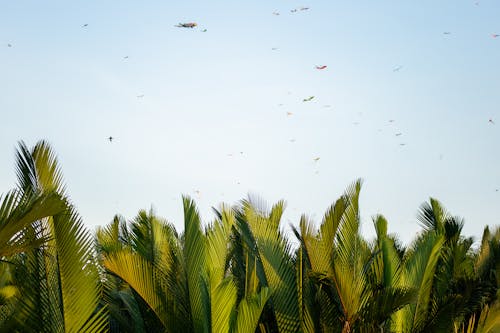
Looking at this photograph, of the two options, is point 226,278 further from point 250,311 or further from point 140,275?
point 140,275

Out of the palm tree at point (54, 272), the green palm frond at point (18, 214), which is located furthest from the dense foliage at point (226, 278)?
the green palm frond at point (18, 214)

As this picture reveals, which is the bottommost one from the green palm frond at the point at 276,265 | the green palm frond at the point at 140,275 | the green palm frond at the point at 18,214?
the green palm frond at the point at 276,265

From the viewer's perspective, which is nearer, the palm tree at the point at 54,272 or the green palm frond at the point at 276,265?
the palm tree at the point at 54,272

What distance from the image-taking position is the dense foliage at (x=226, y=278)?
23.7ft

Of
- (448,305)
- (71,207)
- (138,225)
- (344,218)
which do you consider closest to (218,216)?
(138,225)

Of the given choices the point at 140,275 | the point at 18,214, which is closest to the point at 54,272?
the point at 140,275

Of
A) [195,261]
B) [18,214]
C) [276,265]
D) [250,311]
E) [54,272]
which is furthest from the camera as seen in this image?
[276,265]

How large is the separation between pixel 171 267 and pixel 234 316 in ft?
3.36

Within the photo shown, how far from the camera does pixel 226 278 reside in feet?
28.6

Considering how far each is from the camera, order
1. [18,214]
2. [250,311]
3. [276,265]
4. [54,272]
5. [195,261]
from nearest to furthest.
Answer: [18,214], [54,272], [250,311], [195,261], [276,265]

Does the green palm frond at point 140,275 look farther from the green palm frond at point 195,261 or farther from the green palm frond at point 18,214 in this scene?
the green palm frond at point 18,214

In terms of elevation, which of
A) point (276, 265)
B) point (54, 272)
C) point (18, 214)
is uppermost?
point (18, 214)

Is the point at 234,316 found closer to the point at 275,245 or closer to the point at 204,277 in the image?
the point at 204,277

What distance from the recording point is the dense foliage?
7223 millimetres
